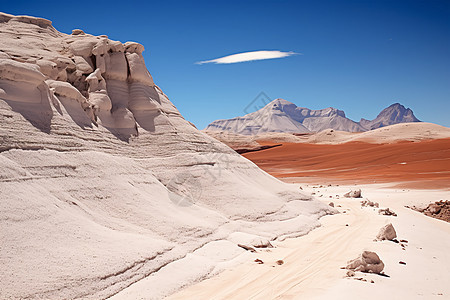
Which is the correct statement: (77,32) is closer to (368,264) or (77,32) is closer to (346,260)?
(346,260)

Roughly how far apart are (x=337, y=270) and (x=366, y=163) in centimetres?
3542

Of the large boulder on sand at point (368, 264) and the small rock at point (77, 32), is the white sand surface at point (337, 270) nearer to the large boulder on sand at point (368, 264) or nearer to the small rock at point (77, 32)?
the large boulder on sand at point (368, 264)

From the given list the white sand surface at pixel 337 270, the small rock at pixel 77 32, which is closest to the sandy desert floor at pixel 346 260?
the white sand surface at pixel 337 270

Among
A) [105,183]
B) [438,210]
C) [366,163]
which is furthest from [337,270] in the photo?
[366,163]

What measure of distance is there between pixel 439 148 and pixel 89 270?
43856mm

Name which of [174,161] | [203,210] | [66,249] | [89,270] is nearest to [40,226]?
[66,249]

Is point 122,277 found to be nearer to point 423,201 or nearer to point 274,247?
point 274,247

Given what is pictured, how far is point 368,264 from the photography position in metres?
7.30

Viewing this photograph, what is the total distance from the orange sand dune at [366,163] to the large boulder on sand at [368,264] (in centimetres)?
1955

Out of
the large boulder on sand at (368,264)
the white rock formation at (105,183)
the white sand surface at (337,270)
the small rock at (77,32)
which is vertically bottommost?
the white sand surface at (337,270)

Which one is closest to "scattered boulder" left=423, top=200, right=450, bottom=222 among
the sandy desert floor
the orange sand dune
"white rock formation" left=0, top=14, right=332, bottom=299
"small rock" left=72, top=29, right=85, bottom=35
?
the sandy desert floor

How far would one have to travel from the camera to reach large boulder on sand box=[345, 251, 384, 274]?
7.27 meters

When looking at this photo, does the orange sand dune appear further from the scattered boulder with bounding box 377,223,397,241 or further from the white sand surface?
the scattered boulder with bounding box 377,223,397,241

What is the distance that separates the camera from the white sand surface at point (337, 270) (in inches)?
246
